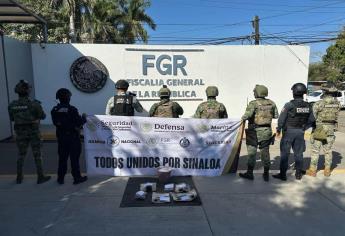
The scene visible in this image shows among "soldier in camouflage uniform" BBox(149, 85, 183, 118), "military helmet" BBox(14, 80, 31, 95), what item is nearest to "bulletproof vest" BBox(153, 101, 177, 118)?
"soldier in camouflage uniform" BBox(149, 85, 183, 118)

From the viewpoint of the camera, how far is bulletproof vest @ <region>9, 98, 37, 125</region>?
20.0ft

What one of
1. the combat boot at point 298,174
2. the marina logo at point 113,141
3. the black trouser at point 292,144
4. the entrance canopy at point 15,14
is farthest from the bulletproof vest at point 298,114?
the entrance canopy at point 15,14

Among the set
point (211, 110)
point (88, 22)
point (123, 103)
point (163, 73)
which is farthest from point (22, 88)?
point (88, 22)

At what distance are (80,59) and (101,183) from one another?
25.5 feet

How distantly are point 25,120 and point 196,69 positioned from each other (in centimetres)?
836

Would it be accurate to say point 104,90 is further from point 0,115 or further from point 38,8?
point 38,8

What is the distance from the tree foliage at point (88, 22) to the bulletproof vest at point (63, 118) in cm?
1559

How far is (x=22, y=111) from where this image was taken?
6.10 m

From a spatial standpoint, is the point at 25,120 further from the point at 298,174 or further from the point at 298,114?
the point at 298,174

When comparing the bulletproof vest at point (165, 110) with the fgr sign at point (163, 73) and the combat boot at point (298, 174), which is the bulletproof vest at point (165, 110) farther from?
the fgr sign at point (163, 73)

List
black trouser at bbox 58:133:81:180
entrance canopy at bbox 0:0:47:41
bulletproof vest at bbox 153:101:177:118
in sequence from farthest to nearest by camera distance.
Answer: entrance canopy at bbox 0:0:47:41 < bulletproof vest at bbox 153:101:177:118 < black trouser at bbox 58:133:81:180

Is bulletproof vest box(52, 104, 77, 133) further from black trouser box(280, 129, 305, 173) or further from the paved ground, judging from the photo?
black trouser box(280, 129, 305, 173)

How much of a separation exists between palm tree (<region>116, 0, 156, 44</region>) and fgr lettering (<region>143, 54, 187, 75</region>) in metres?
24.3

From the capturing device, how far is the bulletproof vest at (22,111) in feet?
20.0
